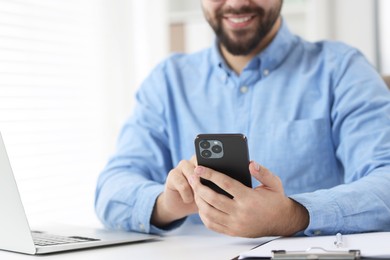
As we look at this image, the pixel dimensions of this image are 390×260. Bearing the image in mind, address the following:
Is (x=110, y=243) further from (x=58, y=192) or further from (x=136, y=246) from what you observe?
(x=58, y=192)

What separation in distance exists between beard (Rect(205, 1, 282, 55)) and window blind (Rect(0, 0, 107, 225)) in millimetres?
→ 547

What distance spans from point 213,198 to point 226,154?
0.29 feet

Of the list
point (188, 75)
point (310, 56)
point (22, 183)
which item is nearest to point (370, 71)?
point (310, 56)

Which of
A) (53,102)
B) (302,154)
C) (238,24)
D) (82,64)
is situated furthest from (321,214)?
(82,64)

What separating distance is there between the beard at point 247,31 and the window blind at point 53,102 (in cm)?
55

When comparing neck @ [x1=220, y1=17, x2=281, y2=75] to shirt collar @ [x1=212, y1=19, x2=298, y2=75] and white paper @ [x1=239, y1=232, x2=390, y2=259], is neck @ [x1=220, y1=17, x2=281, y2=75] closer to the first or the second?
shirt collar @ [x1=212, y1=19, x2=298, y2=75]

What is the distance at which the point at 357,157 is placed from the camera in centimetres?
129

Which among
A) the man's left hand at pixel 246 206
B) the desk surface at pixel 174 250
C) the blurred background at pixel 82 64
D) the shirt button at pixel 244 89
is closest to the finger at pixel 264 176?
the man's left hand at pixel 246 206

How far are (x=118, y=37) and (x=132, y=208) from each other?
97cm

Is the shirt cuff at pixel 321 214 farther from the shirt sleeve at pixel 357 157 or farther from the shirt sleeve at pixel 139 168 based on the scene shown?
the shirt sleeve at pixel 139 168

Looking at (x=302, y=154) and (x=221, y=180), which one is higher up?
(x=221, y=180)

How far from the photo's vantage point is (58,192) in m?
1.85

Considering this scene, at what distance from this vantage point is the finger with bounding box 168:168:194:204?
1.10m

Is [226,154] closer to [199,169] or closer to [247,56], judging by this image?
[199,169]
